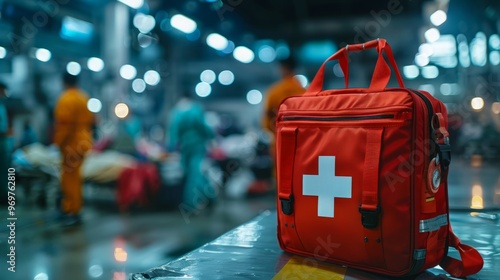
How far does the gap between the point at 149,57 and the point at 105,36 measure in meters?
7.77

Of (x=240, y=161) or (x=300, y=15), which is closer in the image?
(x=240, y=161)

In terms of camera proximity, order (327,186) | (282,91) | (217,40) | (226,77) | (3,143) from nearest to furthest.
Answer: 1. (327,186)
2. (3,143)
3. (282,91)
4. (217,40)
5. (226,77)

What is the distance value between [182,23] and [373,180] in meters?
7.80

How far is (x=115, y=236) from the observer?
359 cm

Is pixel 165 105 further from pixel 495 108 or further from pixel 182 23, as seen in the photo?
pixel 495 108

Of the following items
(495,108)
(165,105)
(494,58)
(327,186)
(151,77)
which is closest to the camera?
(327,186)

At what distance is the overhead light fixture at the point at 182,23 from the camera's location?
26.1ft

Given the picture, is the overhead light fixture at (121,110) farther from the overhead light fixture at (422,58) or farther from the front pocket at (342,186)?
the overhead light fixture at (422,58)

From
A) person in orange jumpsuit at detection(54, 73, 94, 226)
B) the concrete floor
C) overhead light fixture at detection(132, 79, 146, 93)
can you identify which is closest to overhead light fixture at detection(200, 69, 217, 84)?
overhead light fixture at detection(132, 79, 146, 93)

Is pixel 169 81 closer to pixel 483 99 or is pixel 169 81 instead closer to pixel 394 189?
pixel 483 99

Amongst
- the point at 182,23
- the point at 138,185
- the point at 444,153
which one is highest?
the point at 182,23

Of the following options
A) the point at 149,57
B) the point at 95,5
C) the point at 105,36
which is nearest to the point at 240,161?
the point at 105,36

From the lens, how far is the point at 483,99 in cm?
848

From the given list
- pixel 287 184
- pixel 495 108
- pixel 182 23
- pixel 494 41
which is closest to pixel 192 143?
pixel 287 184
